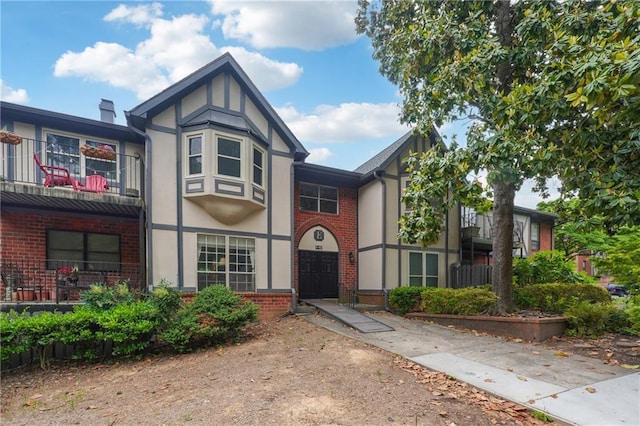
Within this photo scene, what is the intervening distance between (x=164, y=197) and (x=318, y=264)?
257 inches

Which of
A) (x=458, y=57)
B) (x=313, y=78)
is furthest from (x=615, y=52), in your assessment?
(x=313, y=78)

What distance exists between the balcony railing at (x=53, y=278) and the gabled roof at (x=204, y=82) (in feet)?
14.6

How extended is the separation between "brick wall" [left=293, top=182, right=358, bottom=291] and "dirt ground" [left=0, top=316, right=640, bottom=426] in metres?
6.38

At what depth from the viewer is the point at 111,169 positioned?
1030 centimetres

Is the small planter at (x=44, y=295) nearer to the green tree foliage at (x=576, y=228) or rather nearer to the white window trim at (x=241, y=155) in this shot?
the white window trim at (x=241, y=155)

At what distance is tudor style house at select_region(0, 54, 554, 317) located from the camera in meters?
8.92

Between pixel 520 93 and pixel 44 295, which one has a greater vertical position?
pixel 520 93

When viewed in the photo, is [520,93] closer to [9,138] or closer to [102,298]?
[102,298]

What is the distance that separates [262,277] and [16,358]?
6.19 metres

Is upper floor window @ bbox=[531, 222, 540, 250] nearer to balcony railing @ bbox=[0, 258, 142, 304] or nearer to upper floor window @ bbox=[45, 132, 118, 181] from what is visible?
balcony railing @ bbox=[0, 258, 142, 304]

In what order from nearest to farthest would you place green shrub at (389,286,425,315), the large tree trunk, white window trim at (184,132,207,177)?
white window trim at (184,132,207,177), the large tree trunk, green shrub at (389,286,425,315)

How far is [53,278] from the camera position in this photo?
9.04 m

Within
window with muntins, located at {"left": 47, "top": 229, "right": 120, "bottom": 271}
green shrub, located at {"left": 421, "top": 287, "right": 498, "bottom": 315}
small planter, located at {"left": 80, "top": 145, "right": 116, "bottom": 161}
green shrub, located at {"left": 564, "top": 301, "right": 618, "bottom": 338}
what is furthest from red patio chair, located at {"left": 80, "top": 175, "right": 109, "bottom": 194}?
green shrub, located at {"left": 564, "top": 301, "right": 618, "bottom": 338}

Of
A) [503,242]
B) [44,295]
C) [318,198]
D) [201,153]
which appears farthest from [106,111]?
[503,242]
